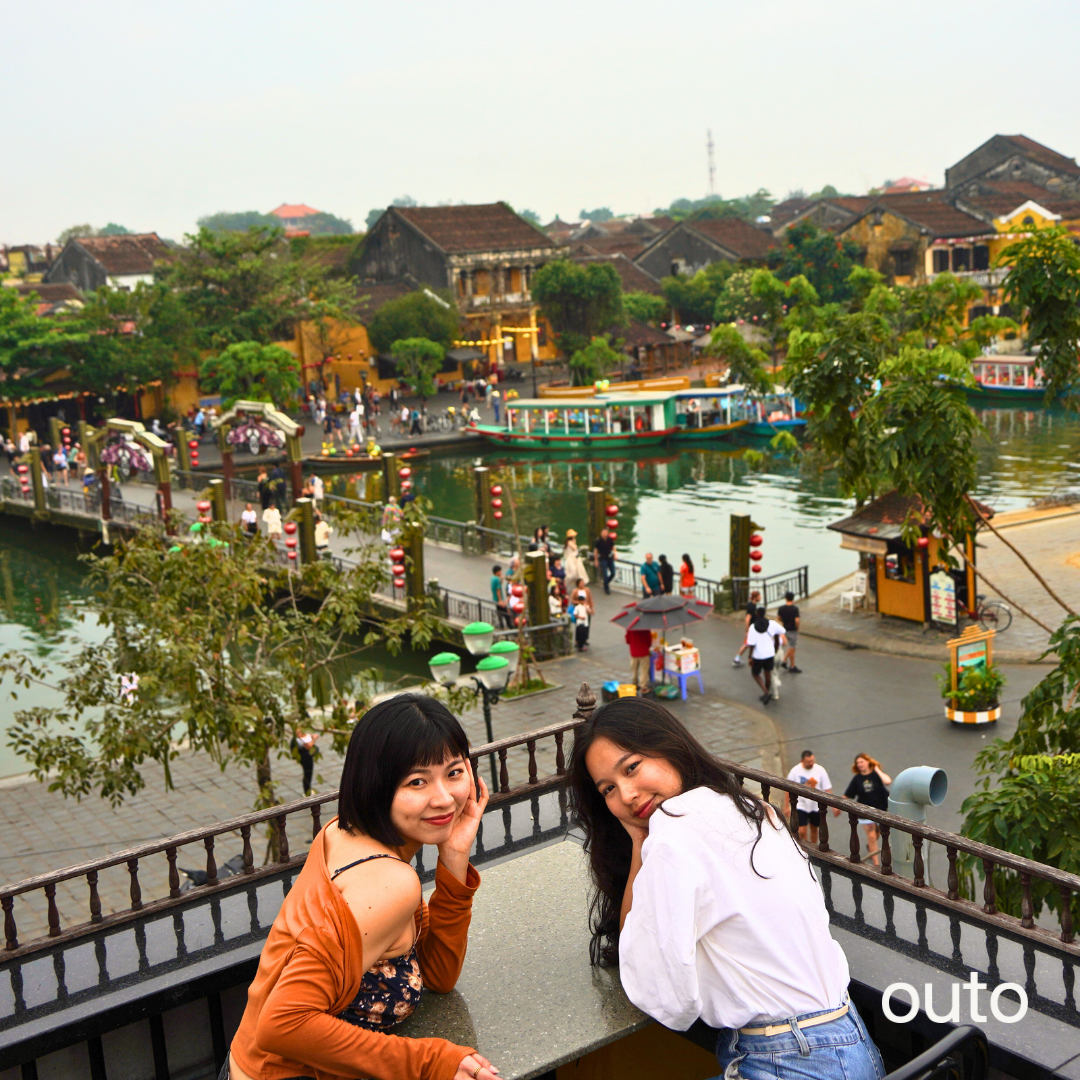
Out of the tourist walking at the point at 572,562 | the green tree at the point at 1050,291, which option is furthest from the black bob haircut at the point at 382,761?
the tourist walking at the point at 572,562

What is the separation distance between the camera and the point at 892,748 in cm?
1467

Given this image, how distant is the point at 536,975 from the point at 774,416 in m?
46.1

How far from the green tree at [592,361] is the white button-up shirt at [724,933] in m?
54.6

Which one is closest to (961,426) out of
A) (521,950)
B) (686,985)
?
(521,950)

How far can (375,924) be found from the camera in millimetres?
3297

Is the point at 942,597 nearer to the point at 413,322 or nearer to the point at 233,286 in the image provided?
the point at 233,286

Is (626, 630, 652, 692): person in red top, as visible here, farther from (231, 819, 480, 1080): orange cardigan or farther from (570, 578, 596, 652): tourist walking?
(231, 819, 480, 1080): orange cardigan

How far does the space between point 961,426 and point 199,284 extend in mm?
43801

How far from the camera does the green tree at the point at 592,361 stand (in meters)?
57.0

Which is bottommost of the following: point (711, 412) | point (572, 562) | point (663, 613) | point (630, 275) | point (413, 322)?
point (572, 562)

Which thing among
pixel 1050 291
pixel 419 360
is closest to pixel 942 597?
pixel 1050 291

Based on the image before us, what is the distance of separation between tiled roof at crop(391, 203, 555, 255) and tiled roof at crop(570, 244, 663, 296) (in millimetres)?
8820

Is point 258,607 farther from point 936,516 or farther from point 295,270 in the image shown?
point 295,270

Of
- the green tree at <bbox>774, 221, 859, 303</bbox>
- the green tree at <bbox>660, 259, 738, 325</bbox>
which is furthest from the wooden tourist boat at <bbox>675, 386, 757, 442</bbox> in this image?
the green tree at <bbox>660, 259, 738, 325</bbox>
